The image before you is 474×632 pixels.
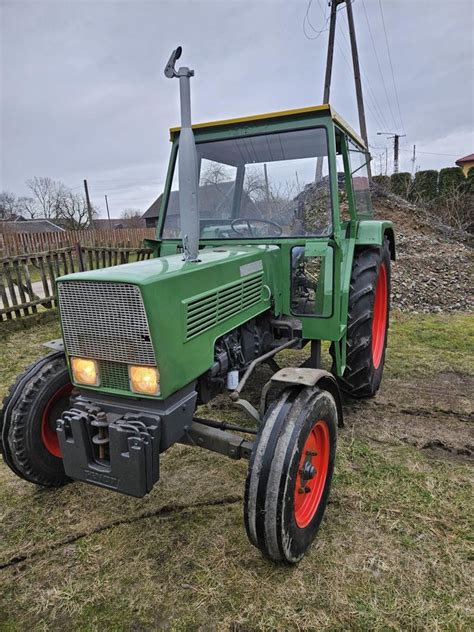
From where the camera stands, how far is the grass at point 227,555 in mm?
1871

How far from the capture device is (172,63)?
2.12m

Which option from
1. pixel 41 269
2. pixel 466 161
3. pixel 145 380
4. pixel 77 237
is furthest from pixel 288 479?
pixel 466 161

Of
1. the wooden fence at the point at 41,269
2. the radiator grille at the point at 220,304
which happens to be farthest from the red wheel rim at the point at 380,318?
the wooden fence at the point at 41,269

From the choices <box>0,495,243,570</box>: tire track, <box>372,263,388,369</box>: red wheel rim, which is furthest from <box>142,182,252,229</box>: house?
<box>0,495,243,570</box>: tire track

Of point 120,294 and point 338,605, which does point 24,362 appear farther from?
point 338,605

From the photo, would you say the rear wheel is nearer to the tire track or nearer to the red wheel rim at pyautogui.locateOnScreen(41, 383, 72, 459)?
the red wheel rim at pyautogui.locateOnScreen(41, 383, 72, 459)

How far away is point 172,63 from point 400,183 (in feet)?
50.1

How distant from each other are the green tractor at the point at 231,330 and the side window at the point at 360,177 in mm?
37

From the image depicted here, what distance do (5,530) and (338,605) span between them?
176 cm

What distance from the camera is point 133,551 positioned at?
88.0 inches

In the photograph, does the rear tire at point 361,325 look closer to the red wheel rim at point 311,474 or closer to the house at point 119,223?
the red wheel rim at point 311,474

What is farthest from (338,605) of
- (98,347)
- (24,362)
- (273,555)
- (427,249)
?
(427,249)

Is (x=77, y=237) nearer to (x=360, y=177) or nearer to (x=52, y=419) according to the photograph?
(x=360, y=177)

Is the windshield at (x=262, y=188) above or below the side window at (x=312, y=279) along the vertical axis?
above
